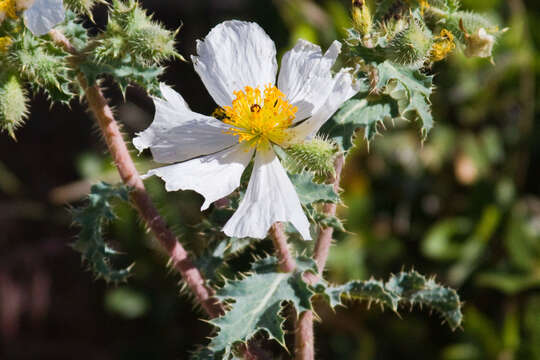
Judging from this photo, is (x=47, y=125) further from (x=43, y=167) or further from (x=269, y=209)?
(x=269, y=209)

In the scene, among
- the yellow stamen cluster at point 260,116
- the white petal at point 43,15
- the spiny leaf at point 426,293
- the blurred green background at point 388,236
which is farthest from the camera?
the blurred green background at point 388,236

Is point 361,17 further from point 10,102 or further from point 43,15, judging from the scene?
point 10,102

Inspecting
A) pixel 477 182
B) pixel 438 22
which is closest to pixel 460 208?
pixel 477 182

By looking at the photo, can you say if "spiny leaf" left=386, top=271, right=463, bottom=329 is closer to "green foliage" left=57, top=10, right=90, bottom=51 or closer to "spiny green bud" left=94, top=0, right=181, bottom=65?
"spiny green bud" left=94, top=0, right=181, bottom=65

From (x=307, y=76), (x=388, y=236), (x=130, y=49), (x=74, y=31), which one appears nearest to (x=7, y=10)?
(x=74, y=31)

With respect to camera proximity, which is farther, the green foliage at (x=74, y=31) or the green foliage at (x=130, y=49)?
the green foliage at (x=74, y=31)

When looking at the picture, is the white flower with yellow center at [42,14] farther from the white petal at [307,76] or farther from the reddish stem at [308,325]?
the reddish stem at [308,325]

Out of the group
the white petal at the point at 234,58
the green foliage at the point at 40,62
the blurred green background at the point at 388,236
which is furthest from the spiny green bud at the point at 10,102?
the blurred green background at the point at 388,236
